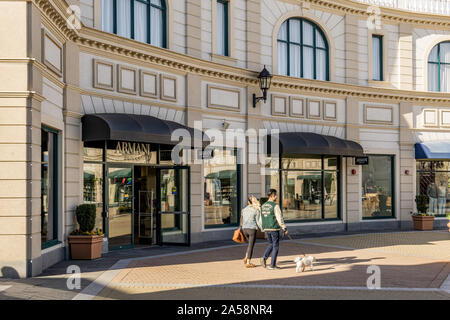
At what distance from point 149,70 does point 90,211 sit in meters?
4.58

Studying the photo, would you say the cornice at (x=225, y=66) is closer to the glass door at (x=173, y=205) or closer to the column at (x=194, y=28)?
the column at (x=194, y=28)

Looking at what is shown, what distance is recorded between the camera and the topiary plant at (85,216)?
1170 cm

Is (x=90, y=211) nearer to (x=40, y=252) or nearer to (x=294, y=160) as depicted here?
(x=40, y=252)

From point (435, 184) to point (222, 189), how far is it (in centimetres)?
1010

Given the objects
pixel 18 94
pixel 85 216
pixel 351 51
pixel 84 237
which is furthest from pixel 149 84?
pixel 351 51

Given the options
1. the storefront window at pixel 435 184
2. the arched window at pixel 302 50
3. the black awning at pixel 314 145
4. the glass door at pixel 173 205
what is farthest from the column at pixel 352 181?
the glass door at pixel 173 205

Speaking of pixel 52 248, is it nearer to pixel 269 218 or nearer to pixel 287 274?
pixel 269 218

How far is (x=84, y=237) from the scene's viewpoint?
11.6 metres

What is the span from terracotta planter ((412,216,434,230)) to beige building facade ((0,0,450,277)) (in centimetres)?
65

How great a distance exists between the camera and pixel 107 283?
900 cm

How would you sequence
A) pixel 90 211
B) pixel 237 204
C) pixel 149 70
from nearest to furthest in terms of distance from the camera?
pixel 90 211
pixel 149 70
pixel 237 204

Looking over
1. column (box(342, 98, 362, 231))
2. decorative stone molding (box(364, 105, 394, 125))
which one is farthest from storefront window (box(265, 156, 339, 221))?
decorative stone molding (box(364, 105, 394, 125))

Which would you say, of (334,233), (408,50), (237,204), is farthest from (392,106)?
(237,204)

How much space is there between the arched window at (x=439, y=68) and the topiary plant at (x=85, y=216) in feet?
50.8
